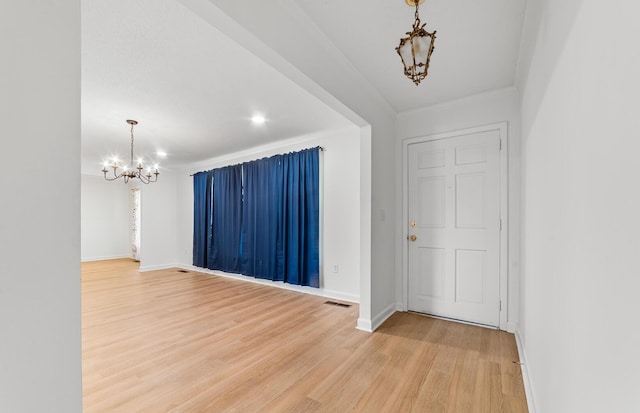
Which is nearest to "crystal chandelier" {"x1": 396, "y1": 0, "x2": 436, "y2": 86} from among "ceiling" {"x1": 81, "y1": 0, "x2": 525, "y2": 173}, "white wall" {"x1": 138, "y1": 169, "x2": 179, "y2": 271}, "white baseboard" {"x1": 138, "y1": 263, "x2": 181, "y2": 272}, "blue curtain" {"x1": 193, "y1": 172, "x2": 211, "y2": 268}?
"ceiling" {"x1": 81, "y1": 0, "x2": 525, "y2": 173}

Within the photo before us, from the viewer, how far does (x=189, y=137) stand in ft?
14.5

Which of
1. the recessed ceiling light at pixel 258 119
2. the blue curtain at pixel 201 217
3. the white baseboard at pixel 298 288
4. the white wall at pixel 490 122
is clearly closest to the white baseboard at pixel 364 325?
the white wall at pixel 490 122

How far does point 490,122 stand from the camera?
116 inches

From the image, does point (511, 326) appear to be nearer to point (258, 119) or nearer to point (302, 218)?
point (302, 218)

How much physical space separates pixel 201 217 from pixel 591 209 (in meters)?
6.54

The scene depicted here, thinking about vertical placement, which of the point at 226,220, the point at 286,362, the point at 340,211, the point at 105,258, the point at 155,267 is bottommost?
the point at 105,258

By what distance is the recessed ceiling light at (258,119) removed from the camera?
3.52 meters

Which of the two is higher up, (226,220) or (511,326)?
(226,220)

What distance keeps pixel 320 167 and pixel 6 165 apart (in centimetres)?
380

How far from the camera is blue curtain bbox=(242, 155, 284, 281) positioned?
4.71m

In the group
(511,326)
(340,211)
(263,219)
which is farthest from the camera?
(263,219)

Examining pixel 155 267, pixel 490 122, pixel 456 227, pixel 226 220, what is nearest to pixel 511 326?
pixel 456 227

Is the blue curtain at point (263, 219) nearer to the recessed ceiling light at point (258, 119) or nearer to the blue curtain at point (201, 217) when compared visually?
the recessed ceiling light at point (258, 119)

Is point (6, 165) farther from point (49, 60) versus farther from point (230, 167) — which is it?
point (230, 167)
